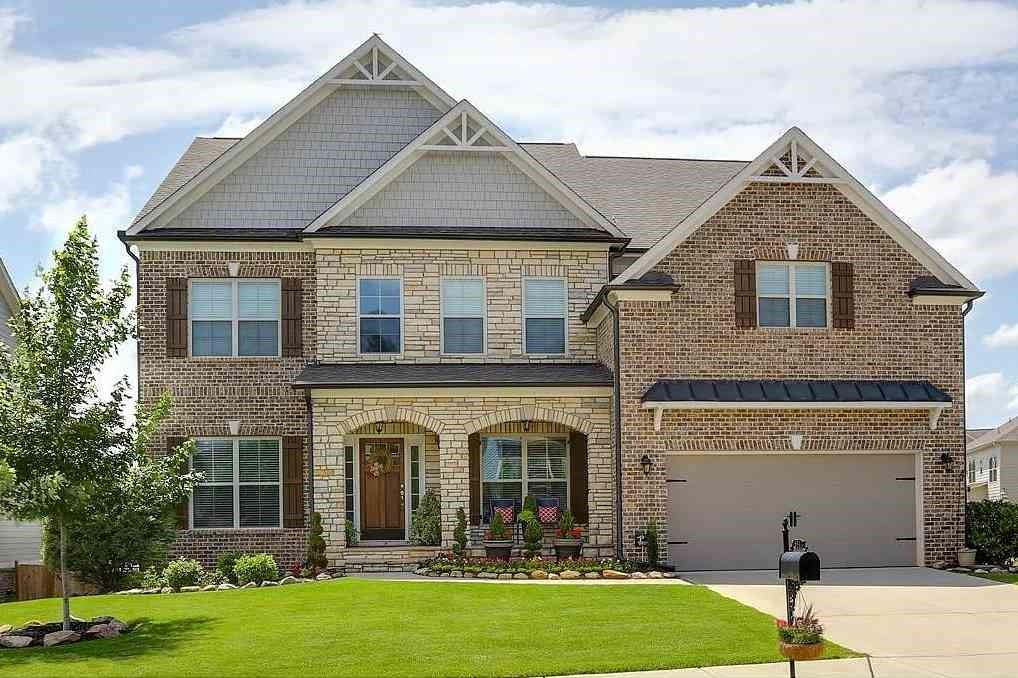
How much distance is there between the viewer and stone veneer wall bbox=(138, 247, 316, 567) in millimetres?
24219

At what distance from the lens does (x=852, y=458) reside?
2341 cm

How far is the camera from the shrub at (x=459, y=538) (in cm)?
2283

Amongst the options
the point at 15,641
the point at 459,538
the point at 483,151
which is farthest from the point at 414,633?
the point at 483,151

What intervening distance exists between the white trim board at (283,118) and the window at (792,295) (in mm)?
7803

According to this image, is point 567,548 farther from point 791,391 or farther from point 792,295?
point 792,295

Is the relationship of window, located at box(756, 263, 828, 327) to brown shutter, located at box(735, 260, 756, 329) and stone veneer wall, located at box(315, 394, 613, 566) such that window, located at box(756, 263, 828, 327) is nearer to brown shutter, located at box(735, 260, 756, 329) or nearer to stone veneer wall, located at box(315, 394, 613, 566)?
brown shutter, located at box(735, 260, 756, 329)

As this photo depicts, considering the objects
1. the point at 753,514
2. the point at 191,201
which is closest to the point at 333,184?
the point at 191,201

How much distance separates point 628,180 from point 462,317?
21.4 feet

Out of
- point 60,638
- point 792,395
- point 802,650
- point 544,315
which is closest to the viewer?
point 802,650

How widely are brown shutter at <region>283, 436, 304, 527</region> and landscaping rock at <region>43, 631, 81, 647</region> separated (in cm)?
823

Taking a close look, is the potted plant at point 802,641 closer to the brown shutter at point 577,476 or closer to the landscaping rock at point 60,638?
the landscaping rock at point 60,638

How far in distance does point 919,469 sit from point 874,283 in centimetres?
355

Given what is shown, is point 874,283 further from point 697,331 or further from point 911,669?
point 911,669

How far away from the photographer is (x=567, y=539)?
2292 centimetres
